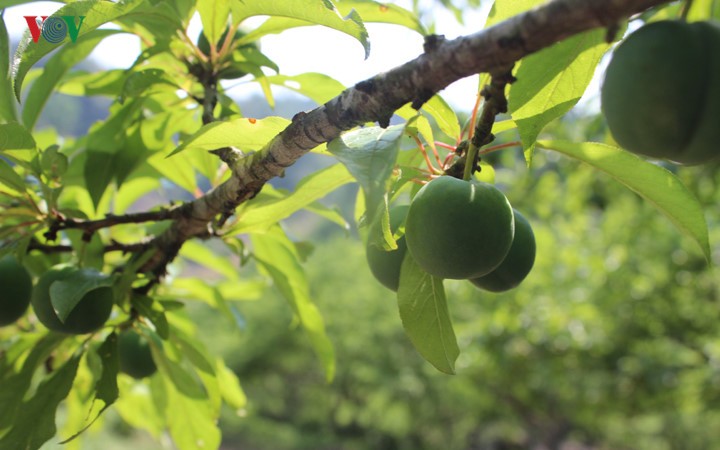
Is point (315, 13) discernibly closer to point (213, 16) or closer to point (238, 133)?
point (238, 133)

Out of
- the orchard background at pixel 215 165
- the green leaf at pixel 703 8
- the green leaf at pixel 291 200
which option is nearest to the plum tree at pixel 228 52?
the orchard background at pixel 215 165

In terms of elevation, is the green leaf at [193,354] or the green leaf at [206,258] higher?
the green leaf at [193,354]

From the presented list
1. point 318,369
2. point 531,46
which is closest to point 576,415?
point 531,46

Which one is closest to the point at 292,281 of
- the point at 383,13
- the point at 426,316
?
the point at 426,316

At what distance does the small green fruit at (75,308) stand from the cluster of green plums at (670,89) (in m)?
0.74

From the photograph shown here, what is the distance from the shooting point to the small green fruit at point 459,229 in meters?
0.63

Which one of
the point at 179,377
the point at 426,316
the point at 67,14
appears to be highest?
the point at 67,14

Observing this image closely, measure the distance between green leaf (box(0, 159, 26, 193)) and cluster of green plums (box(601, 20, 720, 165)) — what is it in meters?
0.84

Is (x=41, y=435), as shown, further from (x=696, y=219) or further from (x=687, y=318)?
(x=687, y=318)

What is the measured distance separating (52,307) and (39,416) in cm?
19

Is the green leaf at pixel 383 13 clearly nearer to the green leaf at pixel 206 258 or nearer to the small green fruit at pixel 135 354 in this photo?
the small green fruit at pixel 135 354

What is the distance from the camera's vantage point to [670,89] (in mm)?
459

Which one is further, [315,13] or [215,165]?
[215,165]

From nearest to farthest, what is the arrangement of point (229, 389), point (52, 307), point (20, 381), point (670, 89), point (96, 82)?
point (670, 89), point (52, 307), point (20, 381), point (96, 82), point (229, 389)
